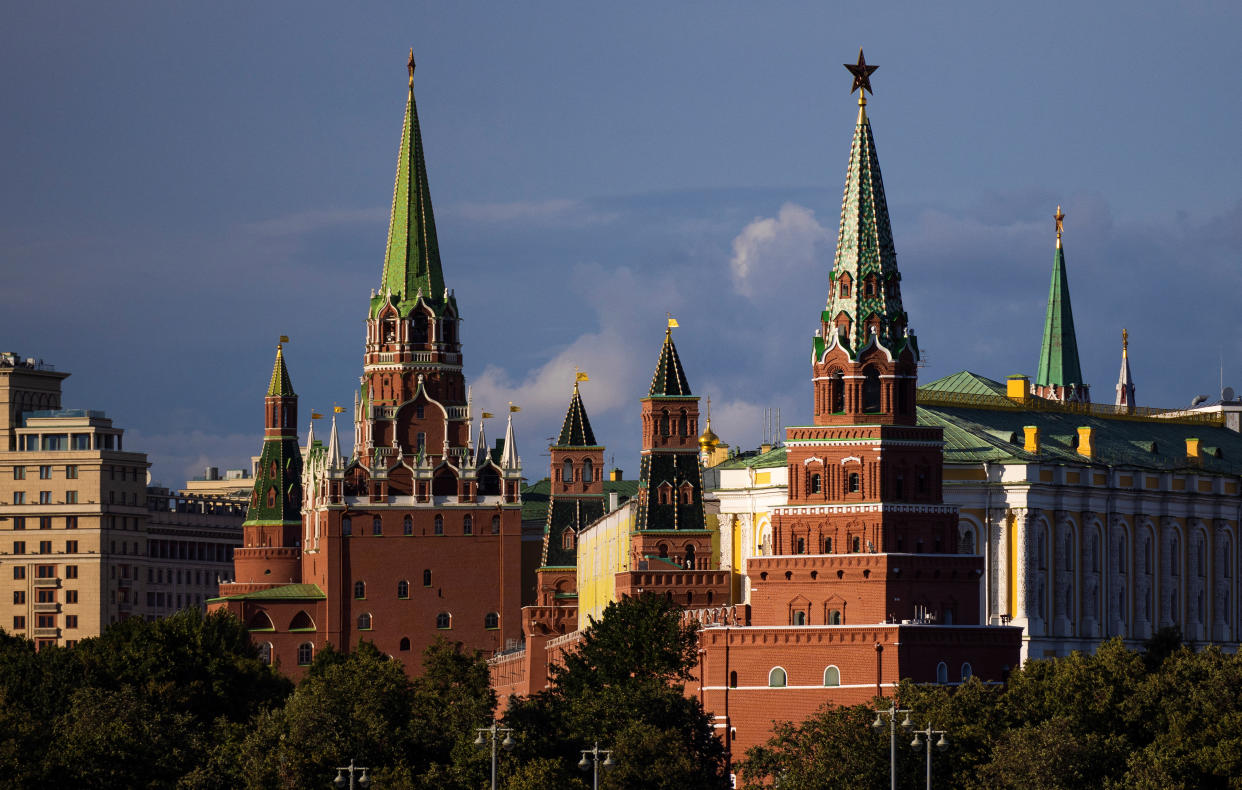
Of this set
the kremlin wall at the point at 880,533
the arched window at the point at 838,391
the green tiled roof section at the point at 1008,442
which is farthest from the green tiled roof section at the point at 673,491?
the arched window at the point at 838,391

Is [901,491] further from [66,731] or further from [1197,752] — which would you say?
[66,731]

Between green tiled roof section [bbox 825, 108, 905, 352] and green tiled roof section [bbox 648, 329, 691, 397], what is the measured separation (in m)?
27.9

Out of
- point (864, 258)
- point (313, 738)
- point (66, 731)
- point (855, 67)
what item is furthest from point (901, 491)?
point (66, 731)

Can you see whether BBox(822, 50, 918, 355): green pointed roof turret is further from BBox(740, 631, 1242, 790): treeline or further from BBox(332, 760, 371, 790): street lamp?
BBox(332, 760, 371, 790): street lamp

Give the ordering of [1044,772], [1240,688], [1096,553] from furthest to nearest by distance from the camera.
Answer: [1096,553], [1240,688], [1044,772]

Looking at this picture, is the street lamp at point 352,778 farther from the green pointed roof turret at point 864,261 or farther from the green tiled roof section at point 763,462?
the green tiled roof section at point 763,462

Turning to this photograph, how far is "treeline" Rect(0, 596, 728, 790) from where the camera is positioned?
483 ft

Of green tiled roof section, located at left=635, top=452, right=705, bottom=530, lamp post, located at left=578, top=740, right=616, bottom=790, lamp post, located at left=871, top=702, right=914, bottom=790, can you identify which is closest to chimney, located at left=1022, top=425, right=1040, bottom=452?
green tiled roof section, located at left=635, top=452, right=705, bottom=530

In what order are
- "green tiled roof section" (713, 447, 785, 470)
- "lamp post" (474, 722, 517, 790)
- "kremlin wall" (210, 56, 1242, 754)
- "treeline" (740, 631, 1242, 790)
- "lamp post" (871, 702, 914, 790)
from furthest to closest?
"green tiled roof section" (713, 447, 785, 470)
"kremlin wall" (210, 56, 1242, 754)
"treeline" (740, 631, 1242, 790)
"lamp post" (474, 722, 517, 790)
"lamp post" (871, 702, 914, 790)

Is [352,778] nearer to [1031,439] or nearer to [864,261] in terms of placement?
[864,261]

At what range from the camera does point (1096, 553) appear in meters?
190

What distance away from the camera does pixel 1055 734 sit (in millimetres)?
141000

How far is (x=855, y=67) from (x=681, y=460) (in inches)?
1290

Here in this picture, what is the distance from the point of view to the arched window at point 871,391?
164 metres
